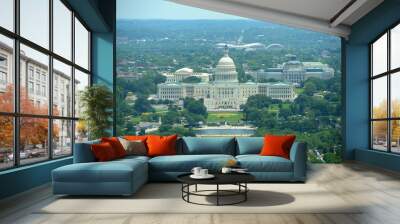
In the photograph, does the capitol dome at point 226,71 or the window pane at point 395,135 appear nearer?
the window pane at point 395,135

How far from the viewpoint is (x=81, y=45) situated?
9352mm

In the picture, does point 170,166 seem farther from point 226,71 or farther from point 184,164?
point 226,71

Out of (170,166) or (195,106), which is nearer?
(170,166)

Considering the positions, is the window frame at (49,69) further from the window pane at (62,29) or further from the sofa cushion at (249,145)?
the sofa cushion at (249,145)

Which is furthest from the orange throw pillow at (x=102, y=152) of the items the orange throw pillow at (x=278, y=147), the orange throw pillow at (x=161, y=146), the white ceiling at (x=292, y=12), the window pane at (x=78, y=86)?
the white ceiling at (x=292, y=12)

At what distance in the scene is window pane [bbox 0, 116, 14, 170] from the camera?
5465 mm

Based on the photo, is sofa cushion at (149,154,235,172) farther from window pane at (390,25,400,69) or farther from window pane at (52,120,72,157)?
window pane at (390,25,400,69)

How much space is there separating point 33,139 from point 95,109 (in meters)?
2.39

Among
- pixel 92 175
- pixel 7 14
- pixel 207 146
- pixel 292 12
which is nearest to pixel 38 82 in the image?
pixel 7 14

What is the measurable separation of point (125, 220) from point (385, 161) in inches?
265

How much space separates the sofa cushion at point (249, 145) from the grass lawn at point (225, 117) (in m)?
3.39

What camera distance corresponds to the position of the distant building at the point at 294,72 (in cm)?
1157

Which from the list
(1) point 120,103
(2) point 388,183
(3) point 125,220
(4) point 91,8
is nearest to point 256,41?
(1) point 120,103

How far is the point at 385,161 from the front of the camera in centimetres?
905
